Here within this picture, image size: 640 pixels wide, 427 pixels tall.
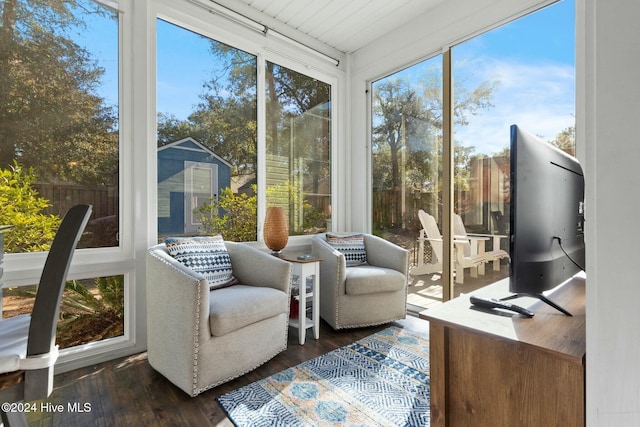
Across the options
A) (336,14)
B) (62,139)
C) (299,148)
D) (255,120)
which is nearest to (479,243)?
(299,148)

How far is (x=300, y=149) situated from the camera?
330cm

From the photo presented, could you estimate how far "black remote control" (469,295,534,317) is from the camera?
937 mm

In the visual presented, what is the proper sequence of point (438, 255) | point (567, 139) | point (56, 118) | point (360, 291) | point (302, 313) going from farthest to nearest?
point (438, 255) → point (360, 291) → point (302, 313) → point (567, 139) → point (56, 118)

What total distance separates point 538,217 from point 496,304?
30 cm

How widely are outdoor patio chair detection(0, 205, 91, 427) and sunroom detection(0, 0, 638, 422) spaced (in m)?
1.49

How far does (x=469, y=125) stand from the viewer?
2672 millimetres

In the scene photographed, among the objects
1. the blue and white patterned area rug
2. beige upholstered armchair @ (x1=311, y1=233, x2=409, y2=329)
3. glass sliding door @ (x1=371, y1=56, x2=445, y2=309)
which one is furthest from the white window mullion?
the blue and white patterned area rug

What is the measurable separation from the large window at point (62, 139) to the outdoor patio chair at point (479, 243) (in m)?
2.70

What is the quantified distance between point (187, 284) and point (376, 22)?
2.92m

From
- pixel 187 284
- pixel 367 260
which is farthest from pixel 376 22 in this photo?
pixel 187 284

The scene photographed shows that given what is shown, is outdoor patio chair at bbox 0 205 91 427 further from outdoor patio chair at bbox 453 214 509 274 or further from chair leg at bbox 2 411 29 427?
outdoor patio chair at bbox 453 214 509 274

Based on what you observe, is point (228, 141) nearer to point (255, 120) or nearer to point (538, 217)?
point (255, 120)

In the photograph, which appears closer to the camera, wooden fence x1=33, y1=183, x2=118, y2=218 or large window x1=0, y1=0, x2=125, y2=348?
large window x1=0, y1=0, x2=125, y2=348

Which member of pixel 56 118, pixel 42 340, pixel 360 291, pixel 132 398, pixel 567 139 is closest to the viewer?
pixel 42 340
